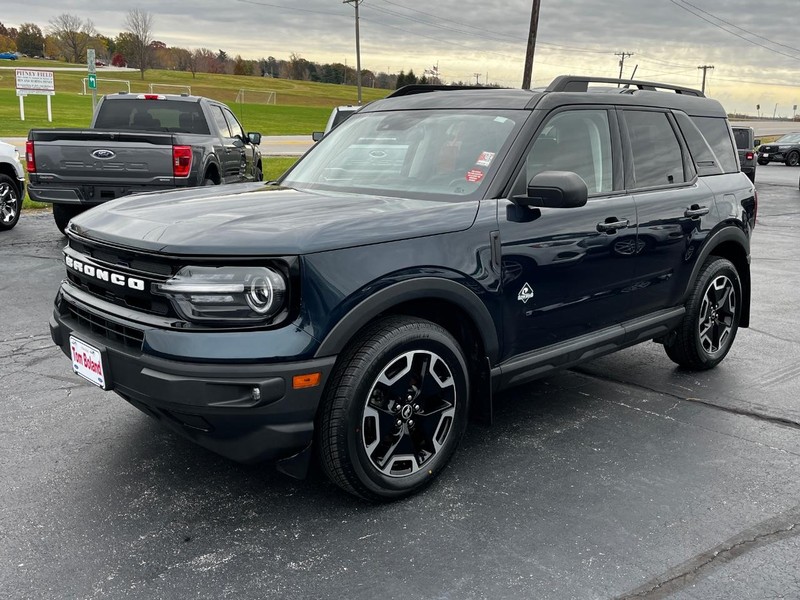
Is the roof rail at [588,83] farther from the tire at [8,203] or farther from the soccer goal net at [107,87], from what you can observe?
the soccer goal net at [107,87]

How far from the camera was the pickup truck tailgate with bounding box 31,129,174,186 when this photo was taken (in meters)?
8.88

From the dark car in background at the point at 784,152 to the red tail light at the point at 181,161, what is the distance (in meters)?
31.1

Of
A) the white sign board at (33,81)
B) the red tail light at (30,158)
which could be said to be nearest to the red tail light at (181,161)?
the red tail light at (30,158)

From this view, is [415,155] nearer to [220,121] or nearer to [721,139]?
[721,139]

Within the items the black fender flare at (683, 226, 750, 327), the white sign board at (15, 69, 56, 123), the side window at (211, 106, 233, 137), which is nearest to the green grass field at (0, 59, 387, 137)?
the white sign board at (15, 69, 56, 123)

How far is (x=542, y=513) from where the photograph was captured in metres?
3.36

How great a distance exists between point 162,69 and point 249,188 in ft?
406

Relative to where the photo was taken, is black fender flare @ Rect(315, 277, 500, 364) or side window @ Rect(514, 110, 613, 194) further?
side window @ Rect(514, 110, 613, 194)

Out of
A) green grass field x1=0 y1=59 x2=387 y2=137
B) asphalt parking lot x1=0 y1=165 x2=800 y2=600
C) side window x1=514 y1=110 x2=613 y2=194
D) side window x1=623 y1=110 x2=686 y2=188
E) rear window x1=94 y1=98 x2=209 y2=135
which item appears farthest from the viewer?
green grass field x1=0 y1=59 x2=387 y2=137

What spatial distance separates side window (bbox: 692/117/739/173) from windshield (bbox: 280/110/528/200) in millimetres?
1987

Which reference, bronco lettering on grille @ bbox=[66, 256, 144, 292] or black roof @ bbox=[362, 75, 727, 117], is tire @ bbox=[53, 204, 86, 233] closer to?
black roof @ bbox=[362, 75, 727, 117]

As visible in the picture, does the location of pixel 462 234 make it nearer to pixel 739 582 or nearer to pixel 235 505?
pixel 235 505

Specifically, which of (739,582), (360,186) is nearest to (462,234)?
(360,186)

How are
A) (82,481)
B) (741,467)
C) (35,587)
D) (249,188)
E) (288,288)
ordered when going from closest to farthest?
(35,587) → (288,288) → (82,481) → (741,467) → (249,188)
